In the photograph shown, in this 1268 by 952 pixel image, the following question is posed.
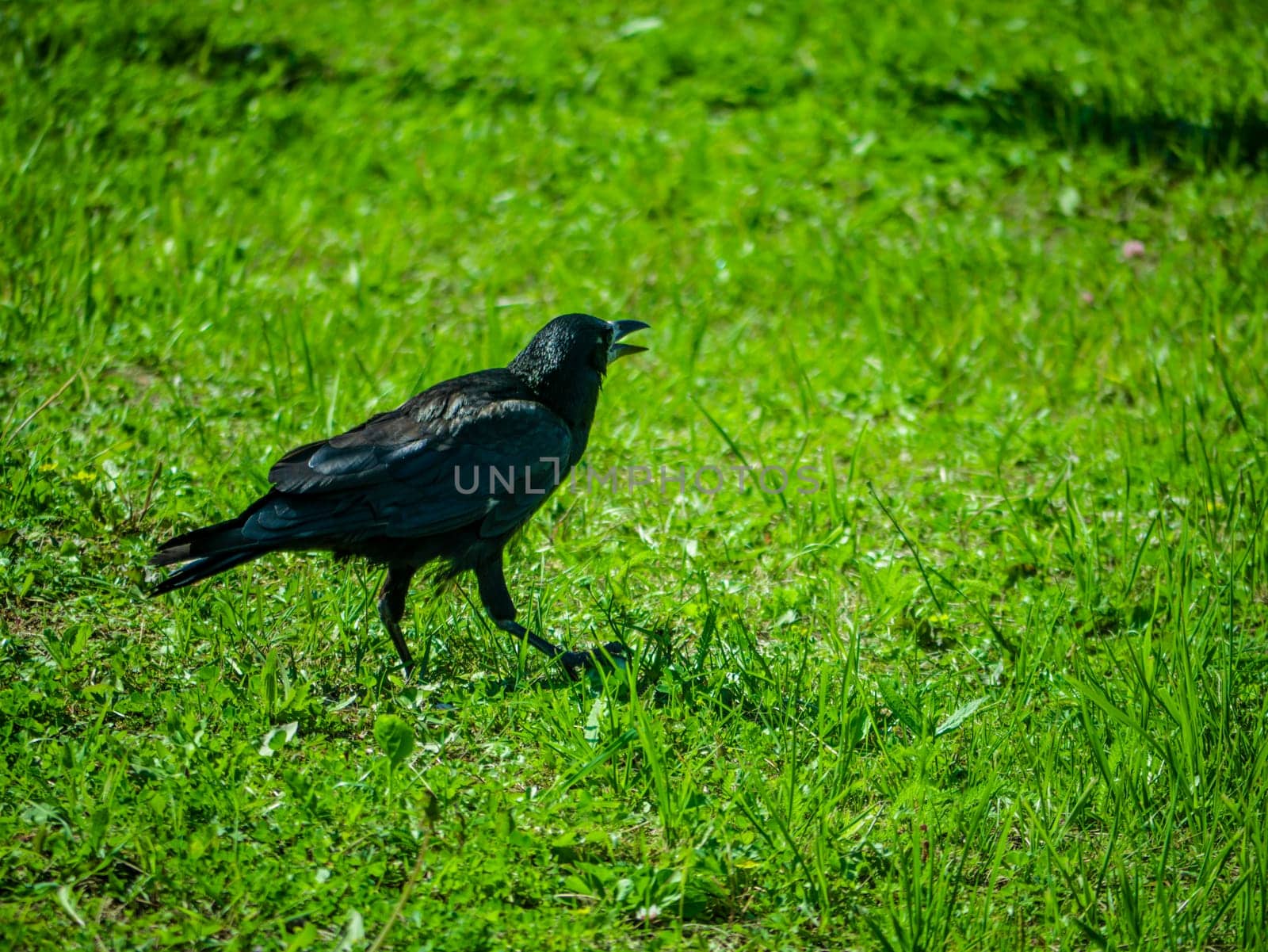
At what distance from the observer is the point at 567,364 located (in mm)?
4273

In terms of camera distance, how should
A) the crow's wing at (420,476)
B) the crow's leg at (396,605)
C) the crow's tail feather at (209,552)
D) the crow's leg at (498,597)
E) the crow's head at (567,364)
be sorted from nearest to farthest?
the crow's tail feather at (209,552) < the crow's wing at (420,476) < the crow's leg at (396,605) < the crow's leg at (498,597) < the crow's head at (567,364)

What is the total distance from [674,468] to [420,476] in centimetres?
158

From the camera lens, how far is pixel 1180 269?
6492mm

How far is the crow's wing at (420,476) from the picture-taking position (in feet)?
11.8

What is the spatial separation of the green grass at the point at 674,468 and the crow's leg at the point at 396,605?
10 centimetres

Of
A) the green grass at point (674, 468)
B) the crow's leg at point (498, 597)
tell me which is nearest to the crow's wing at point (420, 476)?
the crow's leg at point (498, 597)

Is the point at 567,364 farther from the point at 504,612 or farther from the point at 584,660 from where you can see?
the point at 584,660

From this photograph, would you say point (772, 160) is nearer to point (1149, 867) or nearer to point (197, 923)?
point (1149, 867)

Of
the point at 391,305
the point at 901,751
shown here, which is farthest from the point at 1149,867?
the point at 391,305

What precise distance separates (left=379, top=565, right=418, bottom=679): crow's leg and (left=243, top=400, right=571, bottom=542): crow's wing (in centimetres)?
15

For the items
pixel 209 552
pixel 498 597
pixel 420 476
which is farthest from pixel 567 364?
pixel 209 552

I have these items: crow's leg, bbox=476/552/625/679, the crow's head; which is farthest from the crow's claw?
the crow's head

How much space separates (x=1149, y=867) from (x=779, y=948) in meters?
1.03

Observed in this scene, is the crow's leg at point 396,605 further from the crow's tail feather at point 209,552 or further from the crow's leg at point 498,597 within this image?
the crow's tail feather at point 209,552
